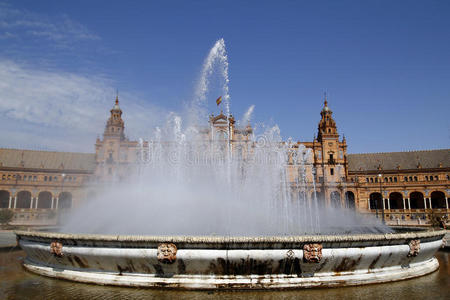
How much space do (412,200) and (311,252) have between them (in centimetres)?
6398

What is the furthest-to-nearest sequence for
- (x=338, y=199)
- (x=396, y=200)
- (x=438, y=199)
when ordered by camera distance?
(x=396, y=200), (x=438, y=199), (x=338, y=199)

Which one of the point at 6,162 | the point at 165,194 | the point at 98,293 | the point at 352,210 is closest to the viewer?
the point at 98,293

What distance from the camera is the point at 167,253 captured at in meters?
7.93

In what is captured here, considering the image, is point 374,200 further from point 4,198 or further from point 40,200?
point 4,198

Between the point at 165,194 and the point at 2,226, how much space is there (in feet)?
78.7

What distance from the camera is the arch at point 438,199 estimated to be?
5853 centimetres

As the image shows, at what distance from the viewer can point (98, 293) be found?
7945 mm

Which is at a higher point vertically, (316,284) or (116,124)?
(116,124)

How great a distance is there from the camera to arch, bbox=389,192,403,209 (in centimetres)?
6096

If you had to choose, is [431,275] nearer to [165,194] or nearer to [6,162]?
[165,194]

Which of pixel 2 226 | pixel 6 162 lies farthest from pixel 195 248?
pixel 6 162

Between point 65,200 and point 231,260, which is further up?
point 65,200

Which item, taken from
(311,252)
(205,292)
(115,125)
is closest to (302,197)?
(115,125)

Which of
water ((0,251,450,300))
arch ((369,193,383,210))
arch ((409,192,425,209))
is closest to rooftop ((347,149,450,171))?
arch ((409,192,425,209))
